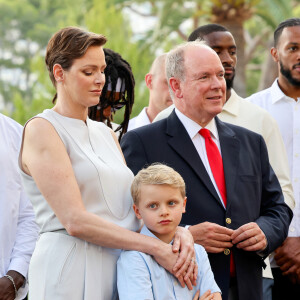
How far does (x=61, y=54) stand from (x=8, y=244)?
4.75 ft

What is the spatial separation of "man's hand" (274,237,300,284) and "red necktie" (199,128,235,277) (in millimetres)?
A: 1217

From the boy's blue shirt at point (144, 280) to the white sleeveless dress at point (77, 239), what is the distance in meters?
0.11

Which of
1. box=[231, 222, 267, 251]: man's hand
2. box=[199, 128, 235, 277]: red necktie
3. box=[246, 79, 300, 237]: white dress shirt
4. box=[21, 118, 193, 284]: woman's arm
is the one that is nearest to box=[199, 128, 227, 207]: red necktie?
box=[199, 128, 235, 277]: red necktie

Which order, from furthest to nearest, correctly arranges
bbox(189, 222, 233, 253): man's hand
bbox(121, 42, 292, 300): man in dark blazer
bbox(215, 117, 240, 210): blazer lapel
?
bbox(215, 117, 240, 210): blazer lapel < bbox(121, 42, 292, 300): man in dark blazer < bbox(189, 222, 233, 253): man's hand

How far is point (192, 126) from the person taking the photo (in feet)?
14.9

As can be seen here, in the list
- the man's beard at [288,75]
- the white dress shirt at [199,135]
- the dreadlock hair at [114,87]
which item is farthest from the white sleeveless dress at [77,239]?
the man's beard at [288,75]

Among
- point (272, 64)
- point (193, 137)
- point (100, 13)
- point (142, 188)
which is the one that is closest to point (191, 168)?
point (193, 137)

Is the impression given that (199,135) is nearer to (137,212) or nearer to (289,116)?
(137,212)

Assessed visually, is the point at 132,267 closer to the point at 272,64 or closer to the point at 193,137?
the point at 193,137

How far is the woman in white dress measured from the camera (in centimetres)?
360

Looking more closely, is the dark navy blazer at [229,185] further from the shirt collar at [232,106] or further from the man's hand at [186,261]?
the shirt collar at [232,106]

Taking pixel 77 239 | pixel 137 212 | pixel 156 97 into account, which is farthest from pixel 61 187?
pixel 156 97

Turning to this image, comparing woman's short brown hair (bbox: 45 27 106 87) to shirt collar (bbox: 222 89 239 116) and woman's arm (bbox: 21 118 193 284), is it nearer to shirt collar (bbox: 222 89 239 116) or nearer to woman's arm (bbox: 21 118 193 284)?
woman's arm (bbox: 21 118 193 284)

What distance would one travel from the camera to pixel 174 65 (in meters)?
4.75
